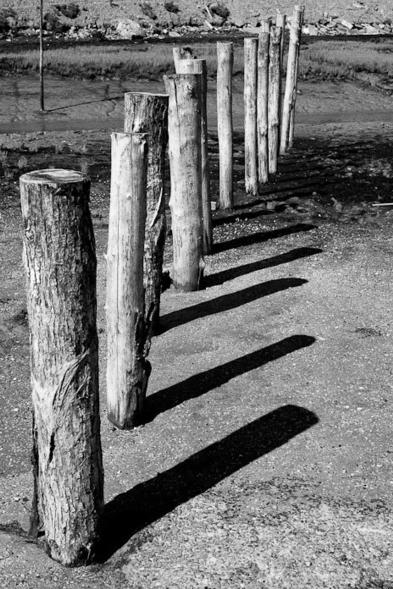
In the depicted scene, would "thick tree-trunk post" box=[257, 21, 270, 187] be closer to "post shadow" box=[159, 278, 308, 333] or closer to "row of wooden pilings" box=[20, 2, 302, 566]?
"row of wooden pilings" box=[20, 2, 302, 566]

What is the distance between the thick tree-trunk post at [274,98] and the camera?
1237cm

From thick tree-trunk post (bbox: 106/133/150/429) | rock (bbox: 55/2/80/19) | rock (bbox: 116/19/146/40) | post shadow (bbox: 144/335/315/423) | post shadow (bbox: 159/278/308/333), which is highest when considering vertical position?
rock (bbox: 55/2/80/19)

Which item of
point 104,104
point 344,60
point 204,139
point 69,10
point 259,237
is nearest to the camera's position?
point 204,139

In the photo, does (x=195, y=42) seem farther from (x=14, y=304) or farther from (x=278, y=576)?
(x=278, y=576)

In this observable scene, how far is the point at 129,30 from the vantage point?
25062 millimetres

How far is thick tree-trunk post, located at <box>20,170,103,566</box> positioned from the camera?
11.8ft

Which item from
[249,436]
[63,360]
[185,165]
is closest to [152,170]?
[185,165]

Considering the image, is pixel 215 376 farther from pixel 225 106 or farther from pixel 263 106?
pixel 263 106

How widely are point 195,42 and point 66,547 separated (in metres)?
21.1

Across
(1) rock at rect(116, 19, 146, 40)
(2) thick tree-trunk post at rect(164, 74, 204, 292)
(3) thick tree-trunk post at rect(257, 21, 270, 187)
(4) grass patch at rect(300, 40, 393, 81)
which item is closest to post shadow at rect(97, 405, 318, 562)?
(2) thick tree-trunk post at rect(164, 74, 204, 292)

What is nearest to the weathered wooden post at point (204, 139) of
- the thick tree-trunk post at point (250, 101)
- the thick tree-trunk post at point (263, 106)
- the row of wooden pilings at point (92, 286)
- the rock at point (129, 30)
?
the row of wooden pilings at point (92, 286)

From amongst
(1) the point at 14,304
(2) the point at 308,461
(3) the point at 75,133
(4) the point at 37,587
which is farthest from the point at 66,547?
(3) the point at 75,133

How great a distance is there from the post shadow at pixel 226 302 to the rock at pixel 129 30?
18.4 meters

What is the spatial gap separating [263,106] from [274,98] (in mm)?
814
